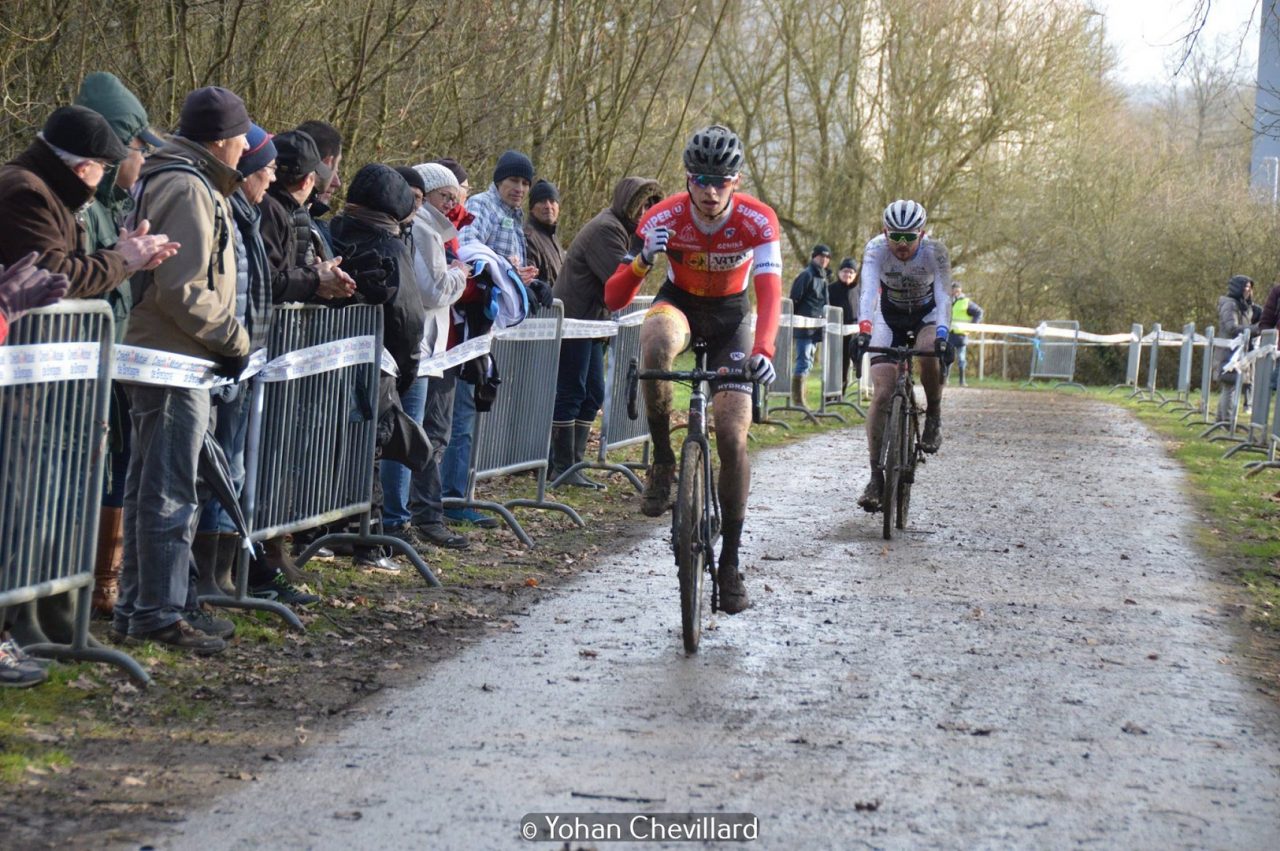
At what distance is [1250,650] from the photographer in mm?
7480

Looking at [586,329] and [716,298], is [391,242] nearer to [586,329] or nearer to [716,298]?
[716,298]

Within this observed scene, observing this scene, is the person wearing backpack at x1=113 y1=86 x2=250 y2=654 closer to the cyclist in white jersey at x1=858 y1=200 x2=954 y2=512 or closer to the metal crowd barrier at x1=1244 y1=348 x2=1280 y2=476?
the cyclist in white jersey at x1=858 y1=200 x2=954 y2=512

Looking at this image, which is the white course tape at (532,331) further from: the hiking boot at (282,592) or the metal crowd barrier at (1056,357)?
the metal crowd barrier at (1056,357)

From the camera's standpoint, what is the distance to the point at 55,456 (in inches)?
225

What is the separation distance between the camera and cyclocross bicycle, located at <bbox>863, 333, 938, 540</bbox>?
10.6 m

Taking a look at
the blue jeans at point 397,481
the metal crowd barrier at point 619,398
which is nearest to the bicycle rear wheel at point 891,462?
the metal crowd barrier at point 619,398

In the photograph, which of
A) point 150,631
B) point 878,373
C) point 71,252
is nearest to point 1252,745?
point 150,631

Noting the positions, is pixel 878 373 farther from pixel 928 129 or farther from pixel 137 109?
pixel 928 129

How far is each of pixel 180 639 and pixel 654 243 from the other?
8.37ft

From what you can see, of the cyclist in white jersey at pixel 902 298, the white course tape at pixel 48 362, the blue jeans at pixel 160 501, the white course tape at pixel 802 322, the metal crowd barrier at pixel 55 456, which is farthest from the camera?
the white course tape at pixel 802 322

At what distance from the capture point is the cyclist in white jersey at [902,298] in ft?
36.7

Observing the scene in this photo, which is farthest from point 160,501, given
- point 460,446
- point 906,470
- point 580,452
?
point 580,452

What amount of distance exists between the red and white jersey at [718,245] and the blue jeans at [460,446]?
269 cm

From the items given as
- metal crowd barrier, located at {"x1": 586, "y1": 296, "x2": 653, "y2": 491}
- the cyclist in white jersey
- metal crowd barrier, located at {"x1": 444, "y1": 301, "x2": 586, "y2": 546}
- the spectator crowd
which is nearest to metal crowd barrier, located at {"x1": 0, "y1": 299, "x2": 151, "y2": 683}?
the spectator crowd
